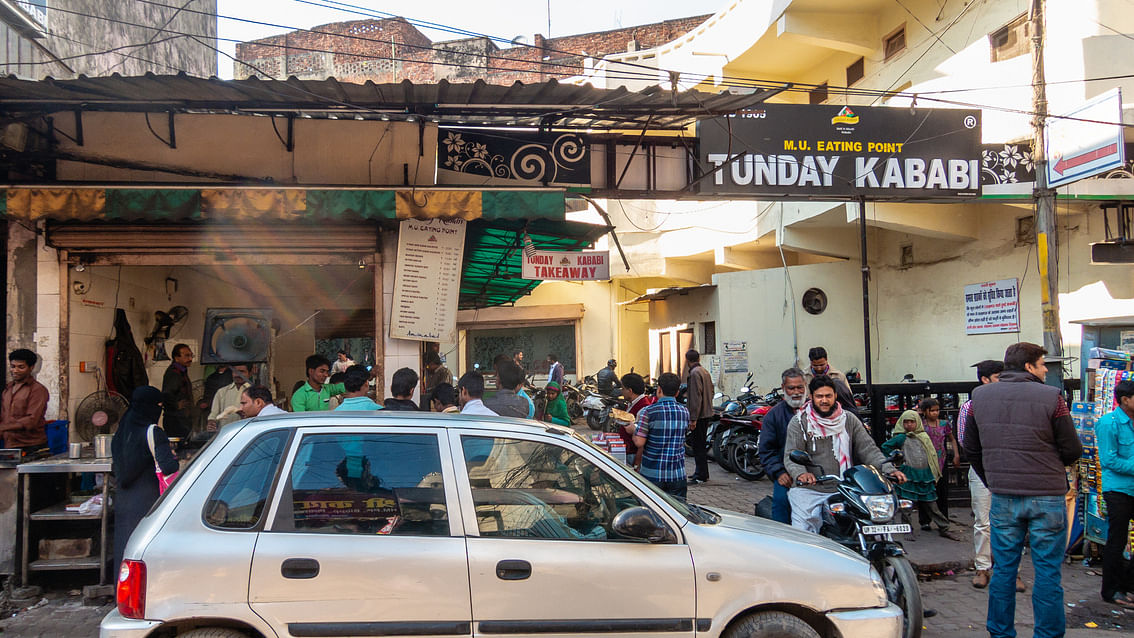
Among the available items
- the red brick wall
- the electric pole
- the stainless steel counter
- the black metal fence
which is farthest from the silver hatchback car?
the red brick wall

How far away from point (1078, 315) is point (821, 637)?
10086 millimetres

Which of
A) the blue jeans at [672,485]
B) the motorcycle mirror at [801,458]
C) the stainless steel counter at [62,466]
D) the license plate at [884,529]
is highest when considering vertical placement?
the motorcycle mirror at [801,458]

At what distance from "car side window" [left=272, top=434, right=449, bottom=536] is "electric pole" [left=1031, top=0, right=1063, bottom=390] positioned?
28.2 ft

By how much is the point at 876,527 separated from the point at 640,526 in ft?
6.55

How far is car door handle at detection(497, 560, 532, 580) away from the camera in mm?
3320

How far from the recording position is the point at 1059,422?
439 cm

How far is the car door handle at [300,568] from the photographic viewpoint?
3217 millimetres

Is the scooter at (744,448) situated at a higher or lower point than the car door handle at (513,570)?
lower

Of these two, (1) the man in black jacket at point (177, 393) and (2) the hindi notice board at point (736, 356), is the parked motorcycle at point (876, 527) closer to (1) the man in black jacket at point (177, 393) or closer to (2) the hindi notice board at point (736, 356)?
(1) the man in black jacket at point (177, 393)

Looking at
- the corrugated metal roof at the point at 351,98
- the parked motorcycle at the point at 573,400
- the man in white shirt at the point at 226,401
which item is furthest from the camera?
the parked motorcycle at the point at 573,400

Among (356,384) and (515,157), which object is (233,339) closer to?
(515,157)

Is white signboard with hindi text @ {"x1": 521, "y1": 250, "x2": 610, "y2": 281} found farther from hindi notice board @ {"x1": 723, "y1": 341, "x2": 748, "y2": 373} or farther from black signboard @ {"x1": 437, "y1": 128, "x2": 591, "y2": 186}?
hindi notice board @ {"x1": 723, "y1": 341, "x2": 748, "y2": 373}

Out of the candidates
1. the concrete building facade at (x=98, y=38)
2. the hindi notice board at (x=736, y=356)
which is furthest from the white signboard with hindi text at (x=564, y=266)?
the hindi notice board at (x=736, y=356)

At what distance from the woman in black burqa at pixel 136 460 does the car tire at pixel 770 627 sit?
3.92 meters
